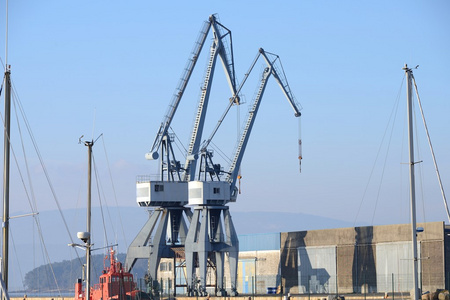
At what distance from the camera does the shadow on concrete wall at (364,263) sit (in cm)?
10006

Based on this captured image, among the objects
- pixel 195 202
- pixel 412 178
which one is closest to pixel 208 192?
pixel 195 202

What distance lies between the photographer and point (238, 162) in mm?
114375

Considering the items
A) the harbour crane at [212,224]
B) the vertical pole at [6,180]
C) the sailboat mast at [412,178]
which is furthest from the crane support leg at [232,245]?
the vertical pole at [6,180]

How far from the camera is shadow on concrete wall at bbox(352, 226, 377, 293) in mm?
100062

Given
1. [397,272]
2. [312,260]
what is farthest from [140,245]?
[397,272]

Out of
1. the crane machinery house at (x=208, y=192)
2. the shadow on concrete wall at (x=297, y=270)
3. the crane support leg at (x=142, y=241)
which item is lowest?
the shadow on concrete wall at (x=297, y=270)

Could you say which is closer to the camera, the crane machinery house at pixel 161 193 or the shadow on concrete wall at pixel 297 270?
the shadow on concrete wall at pixel 297 270

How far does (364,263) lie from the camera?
102m

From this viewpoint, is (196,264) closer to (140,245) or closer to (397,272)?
(140,245)

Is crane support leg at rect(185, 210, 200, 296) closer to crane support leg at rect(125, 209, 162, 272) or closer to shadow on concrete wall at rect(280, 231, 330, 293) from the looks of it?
crane support leg at rect(125, 209, 162, 272)

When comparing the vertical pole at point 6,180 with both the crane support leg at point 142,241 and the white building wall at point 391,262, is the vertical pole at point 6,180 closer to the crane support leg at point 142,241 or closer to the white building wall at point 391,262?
the white building wall at point 391,262

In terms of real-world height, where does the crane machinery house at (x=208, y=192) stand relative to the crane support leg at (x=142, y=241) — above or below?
above

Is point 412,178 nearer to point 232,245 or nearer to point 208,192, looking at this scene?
point 208,192

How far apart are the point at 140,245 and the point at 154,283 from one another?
50.7 ft
